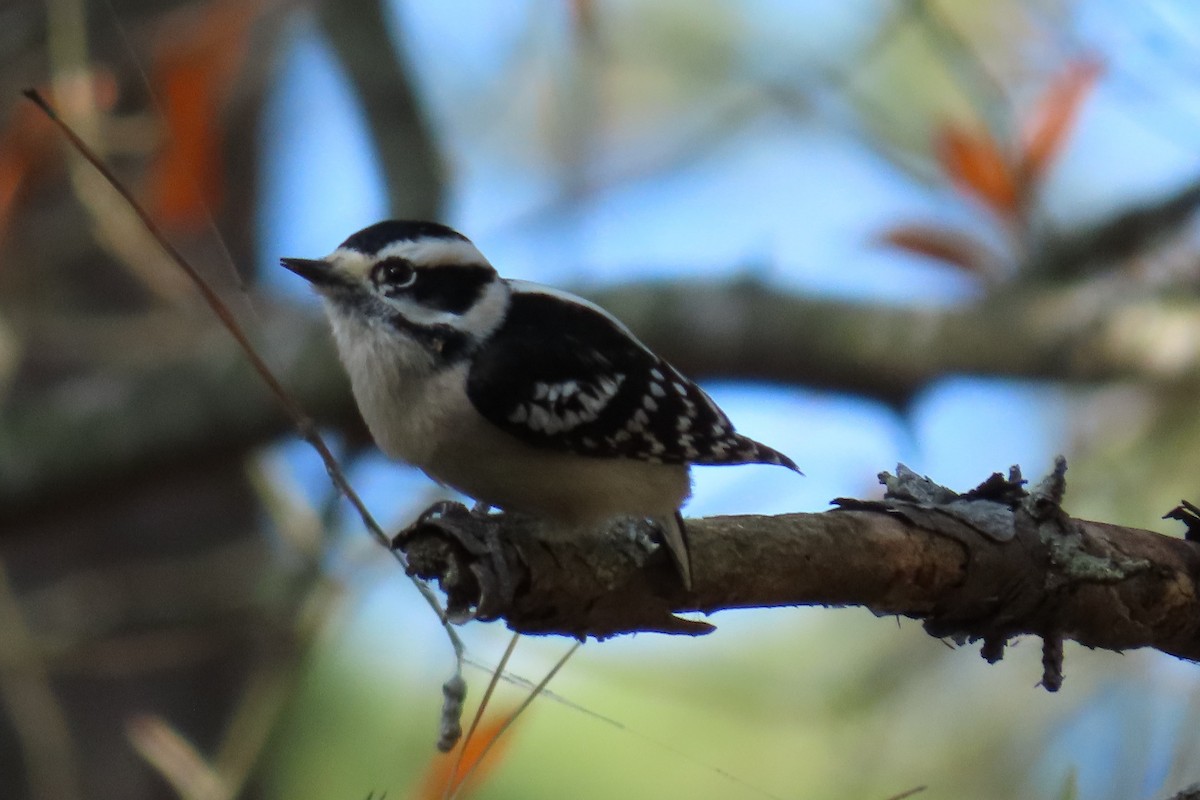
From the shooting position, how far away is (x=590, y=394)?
2.77 metres

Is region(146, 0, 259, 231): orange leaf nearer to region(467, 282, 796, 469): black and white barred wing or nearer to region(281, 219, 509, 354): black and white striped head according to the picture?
region(281, 219, 509, 354): black and white striped head

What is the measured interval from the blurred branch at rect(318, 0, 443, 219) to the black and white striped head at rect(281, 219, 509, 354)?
2.15m

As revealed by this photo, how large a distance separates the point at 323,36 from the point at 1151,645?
14.6 feet

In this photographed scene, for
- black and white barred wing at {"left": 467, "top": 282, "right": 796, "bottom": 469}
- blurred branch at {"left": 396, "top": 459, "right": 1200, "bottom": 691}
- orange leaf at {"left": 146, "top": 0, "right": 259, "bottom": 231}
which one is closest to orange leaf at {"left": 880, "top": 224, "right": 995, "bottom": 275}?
black and white barred wing at {"left": 467, "top": 282, "right": 796, "bottom": 469}

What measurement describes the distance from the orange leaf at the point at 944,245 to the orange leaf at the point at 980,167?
199mm

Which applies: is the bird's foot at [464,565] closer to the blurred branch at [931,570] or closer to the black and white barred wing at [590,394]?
the blurred branch at [931,570]

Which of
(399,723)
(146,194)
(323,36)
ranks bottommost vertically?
(399,723)

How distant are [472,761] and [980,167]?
2.84 metres

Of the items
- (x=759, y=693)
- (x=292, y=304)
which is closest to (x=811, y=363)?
(x=759, y=693)

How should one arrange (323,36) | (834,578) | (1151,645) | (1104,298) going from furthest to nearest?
(323,36) → (1104,298) → (1151,645) → (834,578)

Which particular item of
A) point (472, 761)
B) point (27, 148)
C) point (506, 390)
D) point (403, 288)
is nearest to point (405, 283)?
point (403, 288)

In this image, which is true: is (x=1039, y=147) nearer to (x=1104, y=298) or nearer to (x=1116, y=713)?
(x=1104, y=298)

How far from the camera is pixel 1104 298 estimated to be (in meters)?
4.48

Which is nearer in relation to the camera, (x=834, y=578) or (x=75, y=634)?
(x=834, y=578)
